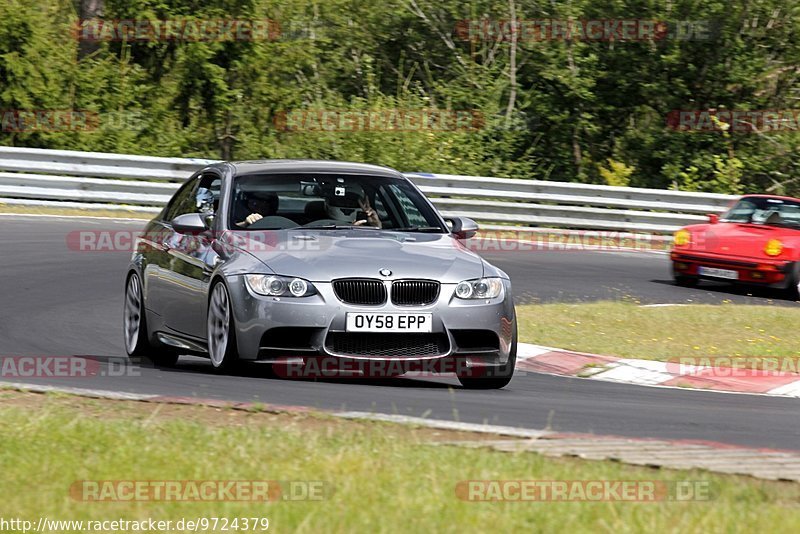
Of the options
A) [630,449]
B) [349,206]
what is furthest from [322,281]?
[630,449]

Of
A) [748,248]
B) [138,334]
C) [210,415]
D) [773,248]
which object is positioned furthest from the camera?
[748,248]

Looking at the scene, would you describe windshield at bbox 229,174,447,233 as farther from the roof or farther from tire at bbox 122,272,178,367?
tire at bbox 122,272,178,367

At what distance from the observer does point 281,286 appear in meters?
8.12

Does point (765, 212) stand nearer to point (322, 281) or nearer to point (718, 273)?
point (718, 273)

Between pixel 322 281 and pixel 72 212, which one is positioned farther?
pixel 72 212

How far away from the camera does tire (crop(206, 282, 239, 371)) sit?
828 centimetres

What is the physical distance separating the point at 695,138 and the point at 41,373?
20.1 metres

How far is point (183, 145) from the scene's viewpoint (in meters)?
25.6

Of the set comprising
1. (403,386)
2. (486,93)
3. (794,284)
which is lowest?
(794,284)

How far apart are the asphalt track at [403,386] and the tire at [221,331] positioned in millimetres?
123

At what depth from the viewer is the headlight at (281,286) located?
811 cm

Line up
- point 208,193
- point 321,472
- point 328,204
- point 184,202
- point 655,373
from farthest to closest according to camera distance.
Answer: point 655,373
point 184,202
point 208,193
point 328,204
point 321,472

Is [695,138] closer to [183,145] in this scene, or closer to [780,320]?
[183,145]

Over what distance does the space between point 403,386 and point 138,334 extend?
2353 millimetres
